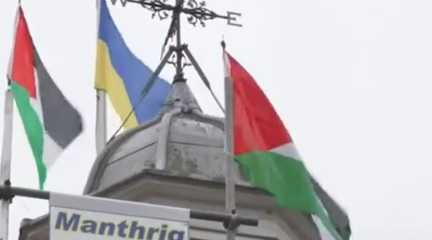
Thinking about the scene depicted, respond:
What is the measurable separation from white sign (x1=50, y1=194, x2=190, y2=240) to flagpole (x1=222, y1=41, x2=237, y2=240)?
2.52 feet

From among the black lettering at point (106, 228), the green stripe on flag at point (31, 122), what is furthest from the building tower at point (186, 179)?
the black lettering at point (106, 228)

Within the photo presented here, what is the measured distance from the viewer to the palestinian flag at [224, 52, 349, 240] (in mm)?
17672

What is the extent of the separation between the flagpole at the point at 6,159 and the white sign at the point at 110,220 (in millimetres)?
621

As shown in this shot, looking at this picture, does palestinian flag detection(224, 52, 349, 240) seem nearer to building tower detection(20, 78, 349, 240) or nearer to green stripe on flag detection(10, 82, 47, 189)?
building tower detection(20, 78, 349, 240)

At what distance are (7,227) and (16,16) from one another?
3.59 metres

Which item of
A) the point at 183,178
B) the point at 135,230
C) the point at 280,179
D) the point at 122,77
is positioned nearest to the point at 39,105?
the point at 183,178

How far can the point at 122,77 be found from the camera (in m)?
26.6

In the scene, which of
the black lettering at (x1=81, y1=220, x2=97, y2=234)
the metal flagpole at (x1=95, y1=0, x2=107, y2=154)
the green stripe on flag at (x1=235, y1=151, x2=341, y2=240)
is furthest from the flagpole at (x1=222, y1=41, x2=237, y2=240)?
the metal flagpole at (x1=95, y1=0, x2=107, y2=154)

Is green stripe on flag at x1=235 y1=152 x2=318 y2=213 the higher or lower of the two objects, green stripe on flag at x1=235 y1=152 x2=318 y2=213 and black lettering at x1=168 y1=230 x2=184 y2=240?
the higher

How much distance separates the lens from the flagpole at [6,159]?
1653cm

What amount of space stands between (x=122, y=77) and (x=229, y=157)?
919 cm

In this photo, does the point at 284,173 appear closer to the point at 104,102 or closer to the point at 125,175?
the point at 125,175

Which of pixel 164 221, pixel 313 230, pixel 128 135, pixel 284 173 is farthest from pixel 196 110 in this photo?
pixel 164 221

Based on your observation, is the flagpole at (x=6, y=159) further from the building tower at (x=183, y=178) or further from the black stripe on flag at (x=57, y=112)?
the building tower at (x=183, y=178)
